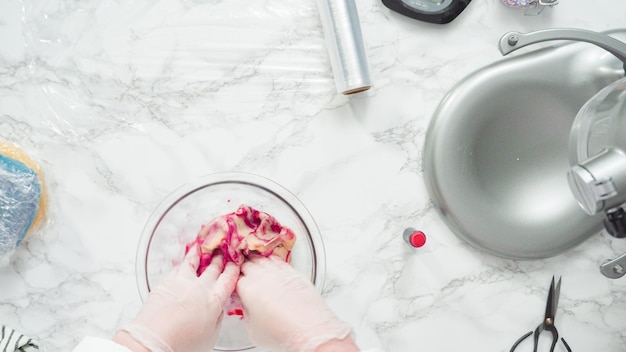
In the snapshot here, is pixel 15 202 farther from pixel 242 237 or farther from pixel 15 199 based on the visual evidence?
pixel 242 237

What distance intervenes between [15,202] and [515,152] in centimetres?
73

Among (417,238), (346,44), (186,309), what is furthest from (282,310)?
(346,44)

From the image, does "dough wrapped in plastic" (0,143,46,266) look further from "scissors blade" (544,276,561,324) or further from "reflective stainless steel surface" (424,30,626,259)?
"scissors blade" (544,276,561,324)

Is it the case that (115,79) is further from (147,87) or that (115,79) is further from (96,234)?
(96,234)

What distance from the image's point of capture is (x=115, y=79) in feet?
2.69

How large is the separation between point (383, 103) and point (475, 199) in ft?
0.66

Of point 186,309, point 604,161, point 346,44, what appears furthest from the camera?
point 346,44

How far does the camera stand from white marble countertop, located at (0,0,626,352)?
82cm

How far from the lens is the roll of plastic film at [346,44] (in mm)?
797

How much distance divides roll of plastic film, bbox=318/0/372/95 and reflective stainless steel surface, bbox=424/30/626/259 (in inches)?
5.6

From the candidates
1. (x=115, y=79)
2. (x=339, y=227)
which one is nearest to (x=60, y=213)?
(x=115, y=79)

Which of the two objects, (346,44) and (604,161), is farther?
(346,44)

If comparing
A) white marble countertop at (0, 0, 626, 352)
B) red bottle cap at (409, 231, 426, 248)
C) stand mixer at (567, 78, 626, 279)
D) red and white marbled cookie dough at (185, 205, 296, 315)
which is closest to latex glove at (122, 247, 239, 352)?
red and white marbled cookie dough at (185, 205, 296, 315)

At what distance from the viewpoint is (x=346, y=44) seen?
0.80 m
